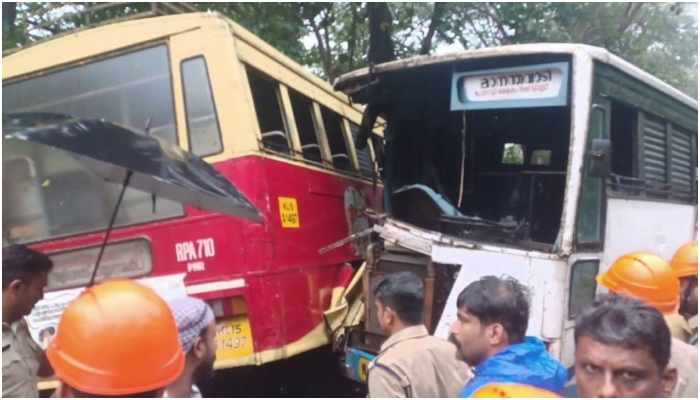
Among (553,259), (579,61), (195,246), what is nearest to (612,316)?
(553,259)

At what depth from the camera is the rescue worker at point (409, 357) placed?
2686mm

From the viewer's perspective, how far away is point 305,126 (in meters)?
5.41

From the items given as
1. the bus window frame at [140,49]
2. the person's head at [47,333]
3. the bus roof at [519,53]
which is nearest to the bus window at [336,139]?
the bus roof at [519,53]

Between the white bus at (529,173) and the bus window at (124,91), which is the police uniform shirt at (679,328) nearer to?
the white bus at (529,173)

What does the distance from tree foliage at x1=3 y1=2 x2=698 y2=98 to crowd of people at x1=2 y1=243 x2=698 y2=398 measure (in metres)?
4.72

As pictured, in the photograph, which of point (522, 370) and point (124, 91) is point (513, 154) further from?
point (522, 370)

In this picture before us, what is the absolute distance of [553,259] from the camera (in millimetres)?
4012

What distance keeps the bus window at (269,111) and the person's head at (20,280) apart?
1687mm

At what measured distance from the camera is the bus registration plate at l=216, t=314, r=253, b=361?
422 centimetres

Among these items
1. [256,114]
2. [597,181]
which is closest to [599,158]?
[597,181]

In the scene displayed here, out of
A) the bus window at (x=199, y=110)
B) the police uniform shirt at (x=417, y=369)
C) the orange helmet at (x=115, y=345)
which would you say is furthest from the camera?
the bus window at (x=199, y=110)

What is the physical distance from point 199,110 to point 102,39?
31.0 inches

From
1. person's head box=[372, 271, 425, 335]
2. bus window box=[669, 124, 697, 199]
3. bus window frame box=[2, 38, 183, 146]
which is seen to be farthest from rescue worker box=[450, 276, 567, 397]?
bus window box=[669, 124, 697, 199]

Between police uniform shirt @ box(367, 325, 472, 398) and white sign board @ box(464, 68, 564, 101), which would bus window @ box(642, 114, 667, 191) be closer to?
white sign board @ box(464, 68, 564, 101)
